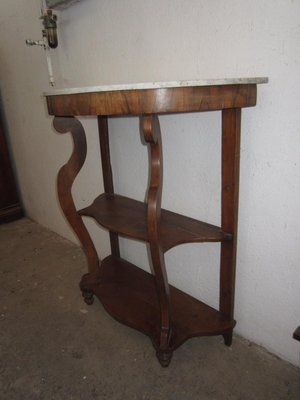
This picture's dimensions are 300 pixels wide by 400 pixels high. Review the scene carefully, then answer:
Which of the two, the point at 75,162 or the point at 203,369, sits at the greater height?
the point at 75,162

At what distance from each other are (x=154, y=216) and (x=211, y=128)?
1.16ft

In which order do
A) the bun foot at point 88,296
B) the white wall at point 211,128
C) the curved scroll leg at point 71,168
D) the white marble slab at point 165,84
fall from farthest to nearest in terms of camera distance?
the bun foot at point 88,296
the curved scroll leg at point 71,168
the white wall at point 211,128
the white marble slab at point 165,84

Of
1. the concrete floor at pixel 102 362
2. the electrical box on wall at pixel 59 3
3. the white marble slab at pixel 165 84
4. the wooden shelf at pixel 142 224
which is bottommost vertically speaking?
the concrete floor at pixel 102 362

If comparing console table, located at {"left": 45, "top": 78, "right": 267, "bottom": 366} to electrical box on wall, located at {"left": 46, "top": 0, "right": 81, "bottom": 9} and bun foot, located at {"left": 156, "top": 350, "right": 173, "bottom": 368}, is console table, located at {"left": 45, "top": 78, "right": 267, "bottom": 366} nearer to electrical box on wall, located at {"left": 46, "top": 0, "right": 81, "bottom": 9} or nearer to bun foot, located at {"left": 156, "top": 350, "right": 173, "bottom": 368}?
bun foot, located at {"left": 156, "top": 350, "right": 173, "bottom": 368}

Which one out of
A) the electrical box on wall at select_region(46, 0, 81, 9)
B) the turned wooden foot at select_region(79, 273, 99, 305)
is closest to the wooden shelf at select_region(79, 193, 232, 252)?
the turned wooden foot at select_region(79, 273, 99, 305)

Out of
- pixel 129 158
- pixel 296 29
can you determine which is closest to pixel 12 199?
pixel 129 158

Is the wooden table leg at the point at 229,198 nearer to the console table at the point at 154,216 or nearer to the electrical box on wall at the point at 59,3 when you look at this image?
the console table at the point at 154,216

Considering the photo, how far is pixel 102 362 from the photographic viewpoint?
3.38 ft

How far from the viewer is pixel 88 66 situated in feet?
4.04

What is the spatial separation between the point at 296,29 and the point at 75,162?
745 millimetres

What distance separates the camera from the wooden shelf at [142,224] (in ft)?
2.95

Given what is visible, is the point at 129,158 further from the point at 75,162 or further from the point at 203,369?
the point at 203,369

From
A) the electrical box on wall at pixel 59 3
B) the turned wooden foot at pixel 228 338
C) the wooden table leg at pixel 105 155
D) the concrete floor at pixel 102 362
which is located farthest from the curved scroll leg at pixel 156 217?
the electrical box on wall at pixel 59 3

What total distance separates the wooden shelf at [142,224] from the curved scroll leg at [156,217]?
6 cm
